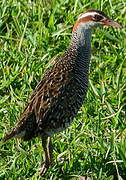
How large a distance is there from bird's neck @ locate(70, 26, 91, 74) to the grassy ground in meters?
0.65

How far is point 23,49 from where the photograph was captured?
26.4 ft

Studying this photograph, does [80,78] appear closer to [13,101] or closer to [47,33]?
[13,101]

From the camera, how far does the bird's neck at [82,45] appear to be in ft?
21.6

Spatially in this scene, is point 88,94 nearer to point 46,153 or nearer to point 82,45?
point 82,45

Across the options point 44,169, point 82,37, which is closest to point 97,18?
point 82,37

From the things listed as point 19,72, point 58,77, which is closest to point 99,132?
point 58,77

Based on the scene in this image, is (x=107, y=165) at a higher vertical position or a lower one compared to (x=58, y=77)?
lower

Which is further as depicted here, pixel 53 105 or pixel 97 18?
pixel 97 18

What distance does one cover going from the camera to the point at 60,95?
250 inches

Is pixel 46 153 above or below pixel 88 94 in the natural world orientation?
below

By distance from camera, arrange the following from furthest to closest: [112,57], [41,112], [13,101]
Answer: [112,57], [13,101], [41,112]

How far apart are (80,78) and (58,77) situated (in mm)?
200

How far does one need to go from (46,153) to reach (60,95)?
55 centimetres

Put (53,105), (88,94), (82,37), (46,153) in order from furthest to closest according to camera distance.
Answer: (88,94) < (82,37) < (46,153) < (53,105)
